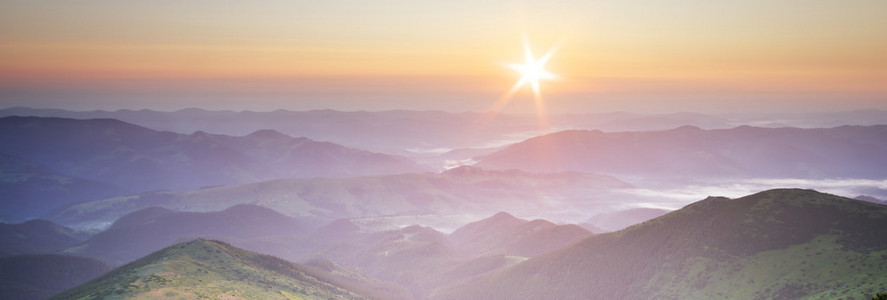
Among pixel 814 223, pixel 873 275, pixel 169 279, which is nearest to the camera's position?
pixel 873 275

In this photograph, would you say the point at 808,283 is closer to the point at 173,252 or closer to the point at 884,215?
the point at 884,215

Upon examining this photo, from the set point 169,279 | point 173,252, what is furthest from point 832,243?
point 173,252

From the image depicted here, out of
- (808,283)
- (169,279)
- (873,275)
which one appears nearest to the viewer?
(873,275)

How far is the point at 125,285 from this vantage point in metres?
161

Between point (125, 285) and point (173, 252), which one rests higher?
point (173, 252)

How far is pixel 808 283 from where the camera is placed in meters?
158

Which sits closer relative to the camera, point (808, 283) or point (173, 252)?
point (808, 283)

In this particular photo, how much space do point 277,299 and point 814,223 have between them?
16346 cm

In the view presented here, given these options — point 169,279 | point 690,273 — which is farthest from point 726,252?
point 169,279

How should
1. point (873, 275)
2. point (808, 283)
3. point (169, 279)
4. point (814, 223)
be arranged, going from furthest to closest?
point (814, 223) → point (169, 279) → point (808, 283) → point (873, 275)

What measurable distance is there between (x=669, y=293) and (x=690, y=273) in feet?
30.6

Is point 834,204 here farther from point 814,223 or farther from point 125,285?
point 125,285

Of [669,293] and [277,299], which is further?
[669,293]

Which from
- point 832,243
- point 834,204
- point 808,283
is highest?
point 834,204
